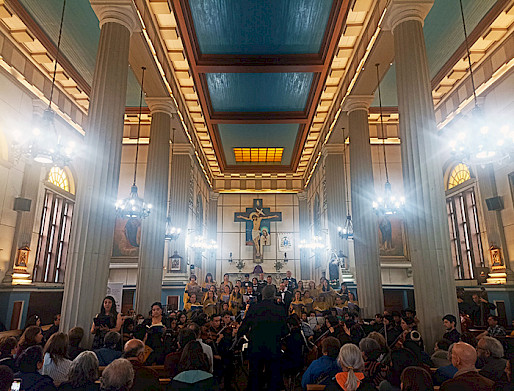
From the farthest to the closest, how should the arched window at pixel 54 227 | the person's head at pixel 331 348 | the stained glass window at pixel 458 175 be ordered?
the stained glass window at pixel 458 175, the arched window at pixel 54 227, the person's head at pixel 331 348

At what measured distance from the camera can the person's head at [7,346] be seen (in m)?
3.86

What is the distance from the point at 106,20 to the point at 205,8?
9.48ft

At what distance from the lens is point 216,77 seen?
40.4 feet

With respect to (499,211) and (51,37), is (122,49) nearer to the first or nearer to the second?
(51,37)

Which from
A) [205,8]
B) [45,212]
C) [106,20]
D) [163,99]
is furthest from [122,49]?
[45,212]

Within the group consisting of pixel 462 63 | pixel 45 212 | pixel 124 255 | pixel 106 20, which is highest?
pixel 462 63

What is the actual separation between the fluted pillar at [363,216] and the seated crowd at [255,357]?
2700 millimetres

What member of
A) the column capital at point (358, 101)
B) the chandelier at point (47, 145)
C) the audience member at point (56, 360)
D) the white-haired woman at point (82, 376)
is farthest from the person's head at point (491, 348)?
the column capital at point (358, 101)

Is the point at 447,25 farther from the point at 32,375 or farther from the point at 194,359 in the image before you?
the point at 32,375

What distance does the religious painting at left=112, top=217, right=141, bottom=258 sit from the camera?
51.9 feet

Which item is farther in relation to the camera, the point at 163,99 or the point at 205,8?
the point at 163,99

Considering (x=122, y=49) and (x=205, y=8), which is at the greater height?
(x=205, y=8)

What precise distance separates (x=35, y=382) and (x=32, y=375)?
91 mm

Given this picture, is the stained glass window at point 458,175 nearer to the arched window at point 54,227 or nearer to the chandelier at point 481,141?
the chandelier at point 481,141
